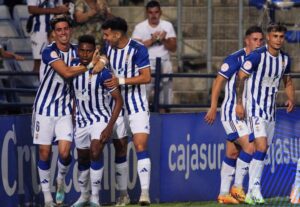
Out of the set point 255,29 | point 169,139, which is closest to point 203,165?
point 169,139

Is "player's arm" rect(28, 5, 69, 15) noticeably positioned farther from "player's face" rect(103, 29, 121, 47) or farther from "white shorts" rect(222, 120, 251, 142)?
"white shorts" rect(222, 120, 251, 142)

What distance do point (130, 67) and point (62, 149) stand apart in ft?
4.10

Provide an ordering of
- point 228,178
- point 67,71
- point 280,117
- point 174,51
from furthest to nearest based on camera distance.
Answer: point 174,51, point 280,117, point 228,178, point 67,71

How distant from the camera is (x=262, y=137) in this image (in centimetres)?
1523

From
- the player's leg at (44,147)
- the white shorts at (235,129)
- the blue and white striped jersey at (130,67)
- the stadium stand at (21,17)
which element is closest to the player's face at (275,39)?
the white shorts at (235,129)

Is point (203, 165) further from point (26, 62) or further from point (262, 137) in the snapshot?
point (26, 62)

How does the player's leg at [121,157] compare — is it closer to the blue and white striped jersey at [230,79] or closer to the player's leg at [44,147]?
the player's leg at [44,147]

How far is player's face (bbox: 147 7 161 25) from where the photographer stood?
59.6 ft

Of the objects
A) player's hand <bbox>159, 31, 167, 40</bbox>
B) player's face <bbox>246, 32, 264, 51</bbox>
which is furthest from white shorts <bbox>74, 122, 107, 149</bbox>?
player's hand <bbox>159, 31, 167, 40</bbox>

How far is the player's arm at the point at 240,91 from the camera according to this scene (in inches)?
600

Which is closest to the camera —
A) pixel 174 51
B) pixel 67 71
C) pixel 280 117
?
pixel 67 71

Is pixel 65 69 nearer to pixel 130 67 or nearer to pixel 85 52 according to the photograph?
pixel 85 52

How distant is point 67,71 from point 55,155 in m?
1.20

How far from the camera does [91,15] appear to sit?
18.3m
